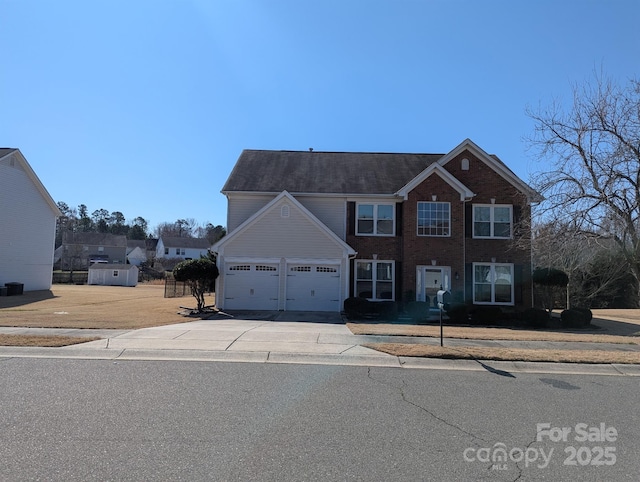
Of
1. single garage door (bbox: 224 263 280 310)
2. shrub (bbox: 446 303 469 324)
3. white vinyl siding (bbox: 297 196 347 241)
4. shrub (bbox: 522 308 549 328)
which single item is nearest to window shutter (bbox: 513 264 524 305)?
shrub (bbox: 522 308 549 328)

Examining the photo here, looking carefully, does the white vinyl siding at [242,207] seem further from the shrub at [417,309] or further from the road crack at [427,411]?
the road crack at [427,411]

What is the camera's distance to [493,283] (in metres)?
20.6

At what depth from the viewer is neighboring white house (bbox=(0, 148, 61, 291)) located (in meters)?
28.2

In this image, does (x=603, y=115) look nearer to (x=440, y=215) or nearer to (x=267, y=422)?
(x=440, y=215)

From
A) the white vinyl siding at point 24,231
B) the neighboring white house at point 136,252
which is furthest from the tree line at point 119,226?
the white vinyl siding at point 24,231

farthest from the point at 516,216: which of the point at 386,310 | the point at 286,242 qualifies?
the point at 286,242

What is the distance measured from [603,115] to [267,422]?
1642 centimetres

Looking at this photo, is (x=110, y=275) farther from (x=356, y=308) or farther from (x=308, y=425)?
(x=308, y=425)

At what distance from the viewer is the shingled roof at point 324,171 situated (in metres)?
21.7

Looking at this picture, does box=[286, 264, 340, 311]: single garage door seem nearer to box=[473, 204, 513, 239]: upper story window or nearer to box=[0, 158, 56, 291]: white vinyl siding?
box=[473, 204, 513, 239]: upper story window

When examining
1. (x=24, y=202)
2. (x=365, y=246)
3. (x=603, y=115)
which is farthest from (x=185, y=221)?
(x=603, y=115)

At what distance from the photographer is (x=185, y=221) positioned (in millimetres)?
119750

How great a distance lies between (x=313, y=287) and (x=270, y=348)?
34.5ft

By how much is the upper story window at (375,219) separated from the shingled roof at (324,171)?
0.81 meters
